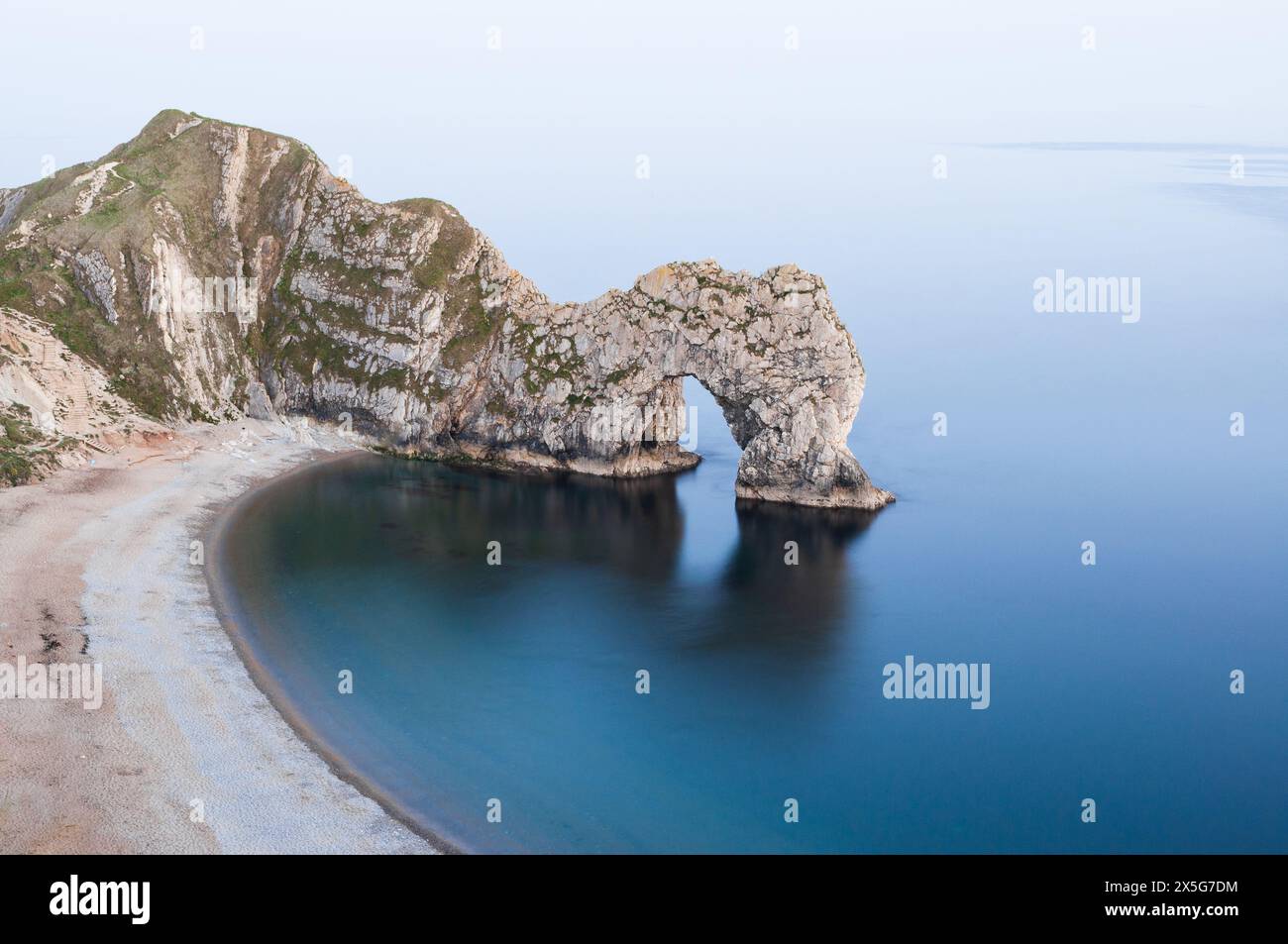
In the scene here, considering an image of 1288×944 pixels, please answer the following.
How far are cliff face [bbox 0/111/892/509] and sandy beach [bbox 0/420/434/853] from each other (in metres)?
18.4

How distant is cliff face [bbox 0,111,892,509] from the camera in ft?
282

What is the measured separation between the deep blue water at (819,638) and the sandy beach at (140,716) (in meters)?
2.67

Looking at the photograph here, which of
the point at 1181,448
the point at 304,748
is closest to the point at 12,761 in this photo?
the point at 304,748

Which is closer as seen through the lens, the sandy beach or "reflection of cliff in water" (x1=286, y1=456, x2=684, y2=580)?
the sandy beach

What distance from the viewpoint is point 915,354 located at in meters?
134

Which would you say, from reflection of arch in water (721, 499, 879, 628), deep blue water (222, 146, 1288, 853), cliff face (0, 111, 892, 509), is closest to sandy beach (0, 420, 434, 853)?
deep blue water (222, 146, 1288, 853)

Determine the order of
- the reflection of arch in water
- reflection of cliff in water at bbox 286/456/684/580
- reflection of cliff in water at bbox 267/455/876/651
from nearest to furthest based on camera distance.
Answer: reflection of cliff in water at bbox 267/455/876/651 < the reflection of arch in water < reflection of cliff in water at bbox 286/456/684/580

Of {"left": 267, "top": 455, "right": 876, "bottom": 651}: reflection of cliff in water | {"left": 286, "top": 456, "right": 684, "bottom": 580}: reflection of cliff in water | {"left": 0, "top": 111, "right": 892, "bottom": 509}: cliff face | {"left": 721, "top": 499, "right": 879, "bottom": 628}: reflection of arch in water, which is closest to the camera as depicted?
{"left": 267, "top": 455, "right": 876, "bottom": 651}: reflection of cliff in water

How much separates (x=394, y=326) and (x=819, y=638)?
49.7 metres

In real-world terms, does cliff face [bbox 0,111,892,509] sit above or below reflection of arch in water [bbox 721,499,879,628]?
above

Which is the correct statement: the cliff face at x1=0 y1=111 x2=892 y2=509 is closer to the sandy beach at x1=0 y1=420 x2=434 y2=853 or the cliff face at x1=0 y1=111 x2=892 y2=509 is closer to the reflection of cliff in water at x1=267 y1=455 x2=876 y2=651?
the reflection of cliff in water at x1=267 y1=455 x2=876 y2=651

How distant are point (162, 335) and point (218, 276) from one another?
8.36m

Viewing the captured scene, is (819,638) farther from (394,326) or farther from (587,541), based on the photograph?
(394,326)
